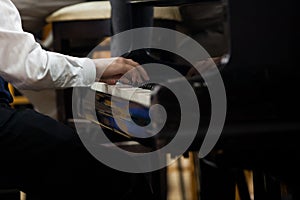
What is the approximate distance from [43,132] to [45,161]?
6cm

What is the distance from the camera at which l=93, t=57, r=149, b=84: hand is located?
118 centimetres

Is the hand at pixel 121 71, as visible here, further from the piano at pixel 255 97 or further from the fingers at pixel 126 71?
the piano at pixel 255 97

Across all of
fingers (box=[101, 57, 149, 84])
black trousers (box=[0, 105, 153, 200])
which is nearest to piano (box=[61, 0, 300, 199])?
fingers (box=[101, 57, 149, 84])

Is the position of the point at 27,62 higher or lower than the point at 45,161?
higher

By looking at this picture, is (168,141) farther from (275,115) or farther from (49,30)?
(49,30)

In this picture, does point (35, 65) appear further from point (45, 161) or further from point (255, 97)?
point (255, 97)

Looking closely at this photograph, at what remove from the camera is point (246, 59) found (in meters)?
0.87

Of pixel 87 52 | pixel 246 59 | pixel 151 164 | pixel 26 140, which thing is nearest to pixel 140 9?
pixel 151 164

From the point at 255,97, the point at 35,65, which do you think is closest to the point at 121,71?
the point at 35,65

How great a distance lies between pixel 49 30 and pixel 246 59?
6.15 feet

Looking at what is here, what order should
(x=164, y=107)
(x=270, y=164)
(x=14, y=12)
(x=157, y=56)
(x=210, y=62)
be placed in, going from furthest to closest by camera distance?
1. (x=157, y=56)
2. (x=14, y=12)
3. (x=210, y=62)
4. (x=270, y=164)
5. (x=164, y=107)

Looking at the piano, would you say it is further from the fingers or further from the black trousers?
the black trousers

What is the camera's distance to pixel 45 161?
1.22m

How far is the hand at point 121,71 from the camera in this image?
118cm
